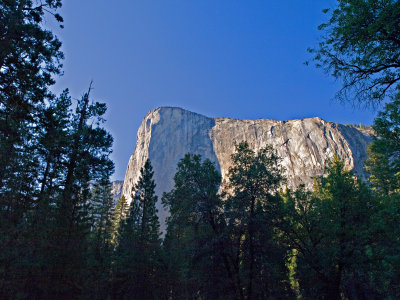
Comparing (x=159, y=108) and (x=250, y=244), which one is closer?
(x=250, y=244)

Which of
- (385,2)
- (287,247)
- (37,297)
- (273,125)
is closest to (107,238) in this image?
(37,297)

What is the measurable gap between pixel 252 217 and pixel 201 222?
3289mm

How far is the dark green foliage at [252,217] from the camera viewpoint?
14.4 m

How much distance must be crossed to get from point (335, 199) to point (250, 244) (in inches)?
236

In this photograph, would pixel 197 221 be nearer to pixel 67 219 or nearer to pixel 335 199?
pixel 67 219

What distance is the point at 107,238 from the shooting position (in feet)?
137

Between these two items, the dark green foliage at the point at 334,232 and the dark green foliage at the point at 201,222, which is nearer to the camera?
the dark green foliage at the point at 334,232

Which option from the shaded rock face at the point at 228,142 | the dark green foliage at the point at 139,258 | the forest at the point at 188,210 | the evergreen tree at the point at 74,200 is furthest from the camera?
the shaded rock face at the point at 228,142

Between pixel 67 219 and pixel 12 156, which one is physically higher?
pixel 12 156

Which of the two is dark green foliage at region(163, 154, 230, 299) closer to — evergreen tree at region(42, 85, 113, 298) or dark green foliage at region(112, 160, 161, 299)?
evergreen tree at region(42, 85, 113, 298)

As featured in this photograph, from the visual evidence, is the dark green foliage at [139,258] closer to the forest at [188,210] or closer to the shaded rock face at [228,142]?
the forest at [188,210]

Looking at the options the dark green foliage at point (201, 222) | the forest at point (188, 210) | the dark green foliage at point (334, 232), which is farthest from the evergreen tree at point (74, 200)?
the dark green foliage at point (334, 232)

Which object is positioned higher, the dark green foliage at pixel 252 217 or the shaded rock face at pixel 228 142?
the shaded rock face at pixel 228 142

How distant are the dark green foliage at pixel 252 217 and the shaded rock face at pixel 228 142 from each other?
9703cm
